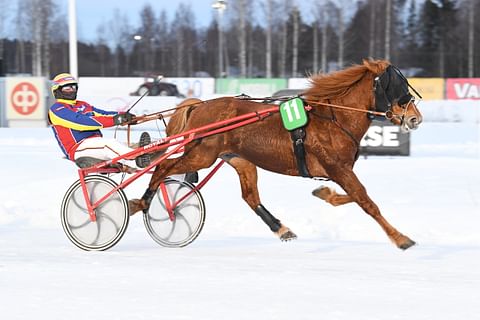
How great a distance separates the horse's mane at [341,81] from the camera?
6.49m

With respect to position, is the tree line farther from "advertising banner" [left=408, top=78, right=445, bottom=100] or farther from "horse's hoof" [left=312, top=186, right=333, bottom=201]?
"horse's hoof" [left=312, top=186, right=333, bottom=201]

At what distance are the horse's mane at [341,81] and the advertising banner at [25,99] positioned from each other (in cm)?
1407

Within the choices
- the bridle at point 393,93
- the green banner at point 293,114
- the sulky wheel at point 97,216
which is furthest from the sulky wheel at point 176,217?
the bridle at point 393,93

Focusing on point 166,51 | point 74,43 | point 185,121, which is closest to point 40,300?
point 185,121

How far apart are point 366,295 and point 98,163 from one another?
2606 millimetres

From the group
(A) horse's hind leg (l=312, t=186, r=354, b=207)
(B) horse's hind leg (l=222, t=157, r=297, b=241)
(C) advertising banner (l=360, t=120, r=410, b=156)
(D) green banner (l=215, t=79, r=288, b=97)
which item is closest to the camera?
(A) horse's hind leg (l=312, t=186, r=354, b=207)

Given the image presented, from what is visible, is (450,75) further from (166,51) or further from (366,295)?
(366,295)

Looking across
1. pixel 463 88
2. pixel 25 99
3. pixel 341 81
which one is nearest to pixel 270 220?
pixel 341 81

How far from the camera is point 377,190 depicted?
10156 millimetres

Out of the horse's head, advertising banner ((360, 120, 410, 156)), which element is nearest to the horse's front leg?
Result: the horse's head

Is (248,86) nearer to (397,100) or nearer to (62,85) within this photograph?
(62,85)

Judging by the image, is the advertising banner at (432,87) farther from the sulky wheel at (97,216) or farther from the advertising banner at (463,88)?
the sulky wheel at (97,216)

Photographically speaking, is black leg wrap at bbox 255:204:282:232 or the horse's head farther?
black leg wrap at bbox 255:204:282:232

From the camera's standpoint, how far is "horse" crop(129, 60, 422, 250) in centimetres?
628
